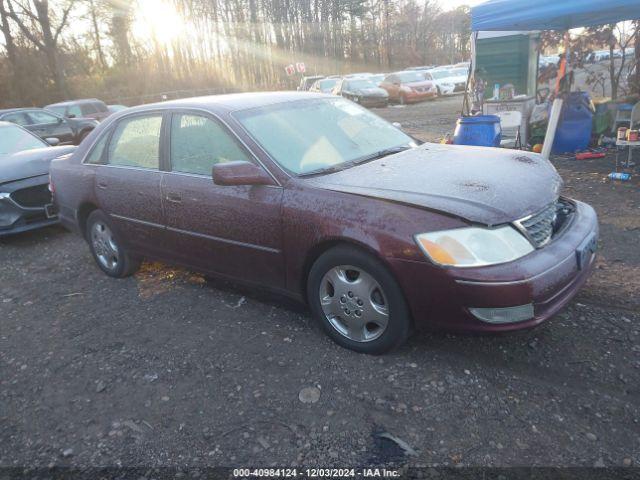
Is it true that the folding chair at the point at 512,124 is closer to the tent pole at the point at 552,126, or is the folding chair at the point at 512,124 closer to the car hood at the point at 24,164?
the tent pole at the point at 552,126

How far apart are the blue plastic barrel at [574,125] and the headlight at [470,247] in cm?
652

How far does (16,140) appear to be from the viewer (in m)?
7.22

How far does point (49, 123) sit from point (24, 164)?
867 cm

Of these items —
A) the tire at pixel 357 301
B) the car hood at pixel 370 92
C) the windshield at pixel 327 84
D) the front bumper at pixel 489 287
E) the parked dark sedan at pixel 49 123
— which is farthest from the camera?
the windshield at pixel 327 84

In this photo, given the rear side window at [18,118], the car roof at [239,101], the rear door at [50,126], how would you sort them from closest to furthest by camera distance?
1. the car roof at [239,101]
2. the rear side window at [18,118]
3. the rear door at [50,126]

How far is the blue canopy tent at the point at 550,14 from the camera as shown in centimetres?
604

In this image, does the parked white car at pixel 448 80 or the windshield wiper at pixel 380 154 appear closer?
the windshield wiper at pixel 380 154

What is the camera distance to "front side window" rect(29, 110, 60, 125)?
13.4 meters

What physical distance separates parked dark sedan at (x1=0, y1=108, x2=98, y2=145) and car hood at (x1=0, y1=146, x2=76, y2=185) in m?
7.07

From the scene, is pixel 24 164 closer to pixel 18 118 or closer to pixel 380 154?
pixel 380 154

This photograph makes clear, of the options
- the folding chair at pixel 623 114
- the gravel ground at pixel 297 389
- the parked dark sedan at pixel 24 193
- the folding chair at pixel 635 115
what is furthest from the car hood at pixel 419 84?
the gravel ground at pixel 297 389

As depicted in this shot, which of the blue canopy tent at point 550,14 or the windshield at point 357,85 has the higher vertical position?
the blue canopy tent at point 550,14

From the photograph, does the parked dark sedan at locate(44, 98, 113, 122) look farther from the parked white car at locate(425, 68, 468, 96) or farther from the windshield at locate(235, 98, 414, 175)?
the parked white car at locate(425, 68, 468, 96)

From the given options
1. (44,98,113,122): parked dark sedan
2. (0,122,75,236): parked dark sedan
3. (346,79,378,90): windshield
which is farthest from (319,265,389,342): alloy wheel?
(346,79,378,90): windshield
